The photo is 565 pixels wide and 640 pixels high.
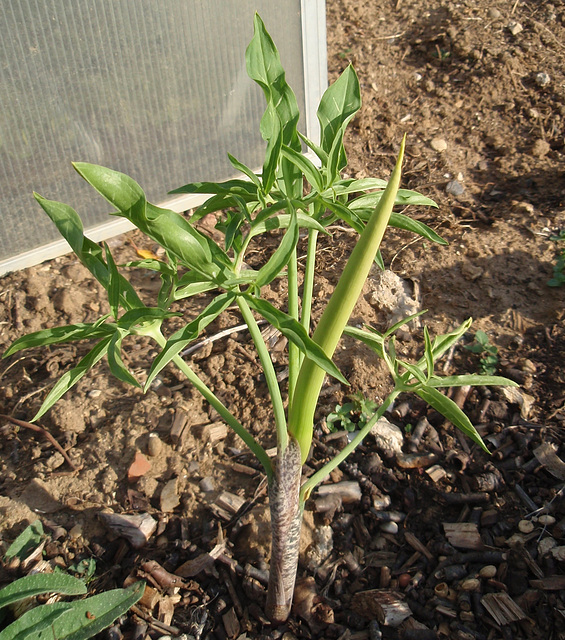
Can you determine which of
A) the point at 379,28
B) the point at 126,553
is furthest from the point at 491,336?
the point at 379,28

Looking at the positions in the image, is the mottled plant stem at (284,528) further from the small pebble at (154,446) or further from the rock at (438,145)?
the rock at (438,145)

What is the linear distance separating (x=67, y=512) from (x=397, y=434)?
1.17 metres

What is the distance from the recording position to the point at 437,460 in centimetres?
196

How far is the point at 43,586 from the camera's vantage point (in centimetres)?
147

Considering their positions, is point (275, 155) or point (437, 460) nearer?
point (275, 155)

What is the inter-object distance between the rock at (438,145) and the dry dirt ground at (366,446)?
0.08 meters

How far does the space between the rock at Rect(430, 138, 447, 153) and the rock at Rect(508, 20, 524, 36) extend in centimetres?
110

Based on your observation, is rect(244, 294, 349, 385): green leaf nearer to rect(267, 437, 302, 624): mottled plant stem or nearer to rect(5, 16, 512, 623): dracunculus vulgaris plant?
rect(5, 16, 512, 623): dracunculus vulgaris plant

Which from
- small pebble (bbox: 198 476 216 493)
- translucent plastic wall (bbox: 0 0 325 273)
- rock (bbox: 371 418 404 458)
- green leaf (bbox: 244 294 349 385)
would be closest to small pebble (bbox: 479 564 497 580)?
rock (bbox: 371 418 404 458)

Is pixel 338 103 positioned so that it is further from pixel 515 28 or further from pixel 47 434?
pixel 515 28

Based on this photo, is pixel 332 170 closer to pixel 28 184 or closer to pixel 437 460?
pixel 437 460

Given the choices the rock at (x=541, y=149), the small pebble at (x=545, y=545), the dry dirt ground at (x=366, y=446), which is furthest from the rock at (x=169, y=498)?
the rock at (x=541, y=149)

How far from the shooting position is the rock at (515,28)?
3.82 metres

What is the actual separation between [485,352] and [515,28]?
9.10 ft
